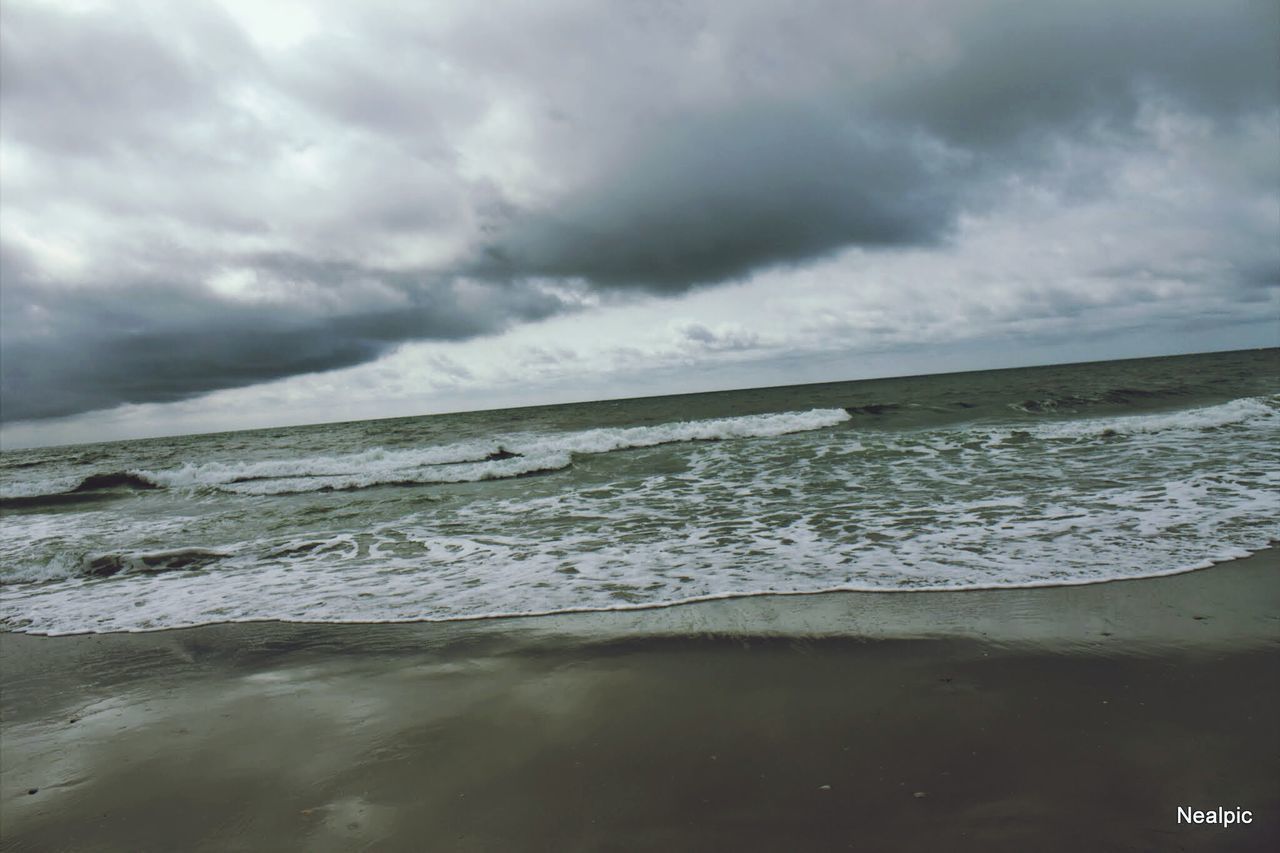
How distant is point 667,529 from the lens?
8.14 m

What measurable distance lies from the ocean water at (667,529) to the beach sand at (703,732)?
81 centimetres

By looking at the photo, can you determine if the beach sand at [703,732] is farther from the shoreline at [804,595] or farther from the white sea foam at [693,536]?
the white sea foam at [693,536]

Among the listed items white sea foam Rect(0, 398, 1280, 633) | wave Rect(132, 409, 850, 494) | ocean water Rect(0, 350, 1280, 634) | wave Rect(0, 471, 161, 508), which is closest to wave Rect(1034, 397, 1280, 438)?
ocean water Rect(0, 350, 1280, 634)

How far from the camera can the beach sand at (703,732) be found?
2432 millimetres

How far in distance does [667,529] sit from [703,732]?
199 inches

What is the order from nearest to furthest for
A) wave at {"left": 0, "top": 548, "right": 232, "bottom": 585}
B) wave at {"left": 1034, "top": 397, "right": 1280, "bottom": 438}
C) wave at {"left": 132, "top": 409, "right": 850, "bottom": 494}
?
wave at {"left": 0, "top": 548, "right": 232, "bottom": 585}
wave at {"left": 1034, "top": 397, "right": 1280, "bottom": 438}
wave at {"left": 132, "top": 409, "right": 850, "bottom": 494}

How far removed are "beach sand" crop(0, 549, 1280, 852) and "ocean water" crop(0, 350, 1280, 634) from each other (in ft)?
2.66

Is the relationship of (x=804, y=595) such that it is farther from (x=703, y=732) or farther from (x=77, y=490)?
(x=77, y=490)

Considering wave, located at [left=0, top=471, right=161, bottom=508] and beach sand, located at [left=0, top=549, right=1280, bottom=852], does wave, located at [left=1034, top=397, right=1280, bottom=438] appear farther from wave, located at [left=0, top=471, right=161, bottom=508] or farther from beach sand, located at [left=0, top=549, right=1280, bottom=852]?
wave, located at [left=0, top=471, right=161, bottom=508]

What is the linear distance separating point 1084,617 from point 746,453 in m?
12.6

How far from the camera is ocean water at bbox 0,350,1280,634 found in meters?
5.71

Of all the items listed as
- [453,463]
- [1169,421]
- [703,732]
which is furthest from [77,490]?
[1169,421]

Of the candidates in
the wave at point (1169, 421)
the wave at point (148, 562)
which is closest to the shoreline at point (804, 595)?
the wave at point (148, 562)

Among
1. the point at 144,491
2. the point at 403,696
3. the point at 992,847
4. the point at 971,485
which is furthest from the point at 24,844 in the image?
the point at 144,491
